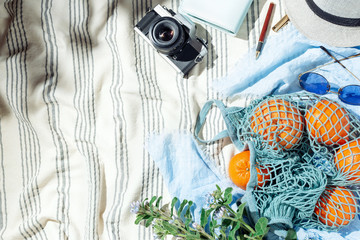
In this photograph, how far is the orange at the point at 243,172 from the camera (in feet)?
2.06

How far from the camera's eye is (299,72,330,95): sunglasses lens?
2.30 ft

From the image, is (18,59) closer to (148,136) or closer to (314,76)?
(148,136)

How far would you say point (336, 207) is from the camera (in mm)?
609

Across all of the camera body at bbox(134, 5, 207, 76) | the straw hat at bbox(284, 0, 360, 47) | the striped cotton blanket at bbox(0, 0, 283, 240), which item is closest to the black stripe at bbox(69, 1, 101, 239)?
the striped cotton blanket at bbox(0, 0, 283, 240)

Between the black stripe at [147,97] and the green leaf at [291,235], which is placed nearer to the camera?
the green leaf at [291,235]

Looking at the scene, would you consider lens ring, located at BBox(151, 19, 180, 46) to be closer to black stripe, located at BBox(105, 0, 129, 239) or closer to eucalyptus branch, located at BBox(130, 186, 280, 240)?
black stripe, located at BBox(105, 0, 129, 239)

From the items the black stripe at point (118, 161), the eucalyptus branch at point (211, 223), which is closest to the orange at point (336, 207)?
the eucalyptus branch at point (211, 223)

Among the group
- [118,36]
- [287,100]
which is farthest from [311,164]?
[118,36]

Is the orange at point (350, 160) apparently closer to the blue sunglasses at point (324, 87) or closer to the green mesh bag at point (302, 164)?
the green mesh bag at point (302, 164)

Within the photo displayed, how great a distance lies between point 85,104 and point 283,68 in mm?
368

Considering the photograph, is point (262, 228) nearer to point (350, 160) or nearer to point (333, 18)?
point (350, 160)

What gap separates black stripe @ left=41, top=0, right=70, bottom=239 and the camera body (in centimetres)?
17

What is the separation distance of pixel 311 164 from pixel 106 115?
14.6 inches

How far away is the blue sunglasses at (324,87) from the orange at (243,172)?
175mm
